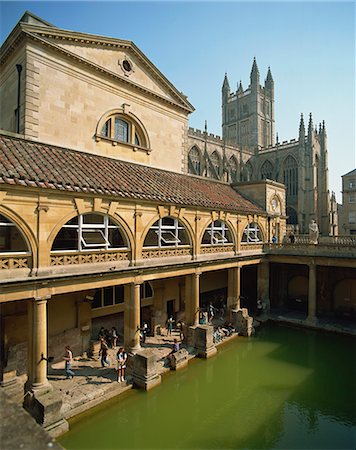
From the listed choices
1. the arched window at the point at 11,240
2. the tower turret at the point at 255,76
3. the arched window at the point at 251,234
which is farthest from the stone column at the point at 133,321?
the tower turret at the point at 255,76

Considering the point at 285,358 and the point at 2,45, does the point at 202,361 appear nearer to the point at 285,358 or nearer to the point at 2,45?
the point at 285,358

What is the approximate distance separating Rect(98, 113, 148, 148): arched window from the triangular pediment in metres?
2.47

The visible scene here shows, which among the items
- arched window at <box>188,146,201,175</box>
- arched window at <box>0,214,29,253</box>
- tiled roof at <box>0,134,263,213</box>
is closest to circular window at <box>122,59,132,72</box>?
tiled roof at <box>0,134,263,213</box>

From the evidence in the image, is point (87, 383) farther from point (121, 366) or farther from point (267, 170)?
point (267, 170)

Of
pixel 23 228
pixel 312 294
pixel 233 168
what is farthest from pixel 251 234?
pixel 233 168

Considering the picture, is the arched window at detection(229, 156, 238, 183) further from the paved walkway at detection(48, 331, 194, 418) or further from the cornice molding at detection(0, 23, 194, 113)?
the paved walkway at detection(48, 331, 194, 418)

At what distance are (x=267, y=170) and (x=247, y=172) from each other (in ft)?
16.8

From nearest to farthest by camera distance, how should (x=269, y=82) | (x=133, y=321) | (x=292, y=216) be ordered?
(x=133, y=321), (x=292, y=216), (x=269, y=82)

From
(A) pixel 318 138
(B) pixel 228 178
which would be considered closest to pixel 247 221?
(B) pixel 228 178

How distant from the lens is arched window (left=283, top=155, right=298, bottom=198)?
56678mm

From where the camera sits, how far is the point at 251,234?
24.5 m

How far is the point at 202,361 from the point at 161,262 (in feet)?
20.0

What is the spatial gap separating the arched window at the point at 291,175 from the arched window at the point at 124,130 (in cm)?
4328

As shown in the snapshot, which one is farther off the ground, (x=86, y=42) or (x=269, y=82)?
(x=269, y=82)
